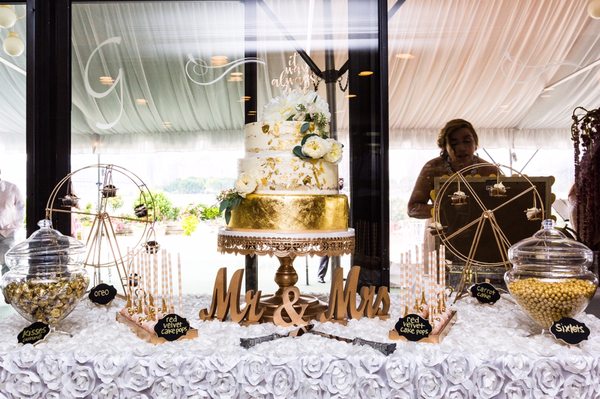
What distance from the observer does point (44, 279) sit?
1.93m

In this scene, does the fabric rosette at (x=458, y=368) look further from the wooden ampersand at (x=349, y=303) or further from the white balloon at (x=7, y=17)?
the white balloon at (x=7, y=17)

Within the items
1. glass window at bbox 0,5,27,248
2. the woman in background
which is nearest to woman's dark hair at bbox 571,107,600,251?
the woman in background

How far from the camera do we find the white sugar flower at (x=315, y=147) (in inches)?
87.8

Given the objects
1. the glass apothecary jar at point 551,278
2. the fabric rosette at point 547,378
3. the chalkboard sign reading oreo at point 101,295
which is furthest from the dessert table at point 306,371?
the chalkboard sign reading oreo at point 101,295

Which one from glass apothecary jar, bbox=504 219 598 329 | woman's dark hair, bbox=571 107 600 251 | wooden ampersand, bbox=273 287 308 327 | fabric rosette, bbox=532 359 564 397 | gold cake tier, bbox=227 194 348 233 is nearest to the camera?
fabric rosette, bbox=532 359 564 397

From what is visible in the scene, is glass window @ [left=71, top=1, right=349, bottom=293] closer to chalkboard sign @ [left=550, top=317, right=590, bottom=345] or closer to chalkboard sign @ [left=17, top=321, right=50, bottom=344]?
chalkboard sign @ [left=17, top=321, right=50, bottom=344]

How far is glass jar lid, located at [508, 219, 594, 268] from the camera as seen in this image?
1.86m

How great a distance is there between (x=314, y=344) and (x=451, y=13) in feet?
7.11

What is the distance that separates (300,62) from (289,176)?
1.22 metres

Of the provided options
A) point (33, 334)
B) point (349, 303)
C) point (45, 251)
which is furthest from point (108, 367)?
point (349, 303)

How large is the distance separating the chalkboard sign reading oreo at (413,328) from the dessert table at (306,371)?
43 mm

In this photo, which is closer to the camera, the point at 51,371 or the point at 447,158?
the point at 51,371

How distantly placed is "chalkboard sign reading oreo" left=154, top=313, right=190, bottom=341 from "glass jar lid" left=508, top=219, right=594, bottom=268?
45.6 inches

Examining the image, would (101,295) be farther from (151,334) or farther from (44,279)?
(151,334)
